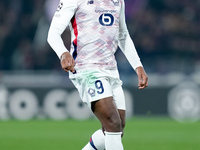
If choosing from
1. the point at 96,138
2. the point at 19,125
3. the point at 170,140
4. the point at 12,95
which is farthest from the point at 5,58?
the point at 96,138

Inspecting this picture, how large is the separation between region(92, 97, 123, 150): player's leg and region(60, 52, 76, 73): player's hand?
1.48 feet

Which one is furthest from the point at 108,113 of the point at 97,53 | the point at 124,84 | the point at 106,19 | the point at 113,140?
the point at 124,84

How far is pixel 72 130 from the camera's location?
11.5 m

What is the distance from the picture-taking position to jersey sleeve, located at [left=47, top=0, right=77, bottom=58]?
5.08 m

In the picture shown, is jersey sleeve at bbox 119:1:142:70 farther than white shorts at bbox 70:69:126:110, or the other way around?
jersey sleeve at bbox 119:1:142:70

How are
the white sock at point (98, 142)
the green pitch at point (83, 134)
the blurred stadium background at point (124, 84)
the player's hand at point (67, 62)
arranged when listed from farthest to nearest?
the blurred stadium background at point (124, 84) < the green pitch at point (83, 134) < the white sock at point (98, 142) < the player's hand at point (67, 62)

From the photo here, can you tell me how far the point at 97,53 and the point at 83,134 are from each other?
17.8ft

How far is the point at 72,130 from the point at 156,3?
739cm

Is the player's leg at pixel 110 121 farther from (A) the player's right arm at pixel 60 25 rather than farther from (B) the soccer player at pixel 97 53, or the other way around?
(A) the player's right arm at pixel 60 25

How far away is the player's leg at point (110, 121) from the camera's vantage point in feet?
16.7

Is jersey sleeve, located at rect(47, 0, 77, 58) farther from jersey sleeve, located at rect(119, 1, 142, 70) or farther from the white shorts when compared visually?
jersey sleeve, located at rect(119, 1, 142, 70)

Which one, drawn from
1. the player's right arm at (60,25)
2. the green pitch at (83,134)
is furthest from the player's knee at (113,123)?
the green pitch at (83,134)

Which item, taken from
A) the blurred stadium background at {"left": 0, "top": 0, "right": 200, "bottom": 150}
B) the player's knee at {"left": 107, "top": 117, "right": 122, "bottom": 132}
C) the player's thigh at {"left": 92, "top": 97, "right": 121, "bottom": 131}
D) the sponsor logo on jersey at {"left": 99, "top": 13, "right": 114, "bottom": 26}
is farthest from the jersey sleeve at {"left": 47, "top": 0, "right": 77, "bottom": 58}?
the blurred stadium background at {"left": 0, "top": 0, "right": 200, "bottom": 150}

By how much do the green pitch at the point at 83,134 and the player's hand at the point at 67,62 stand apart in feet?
11.3
